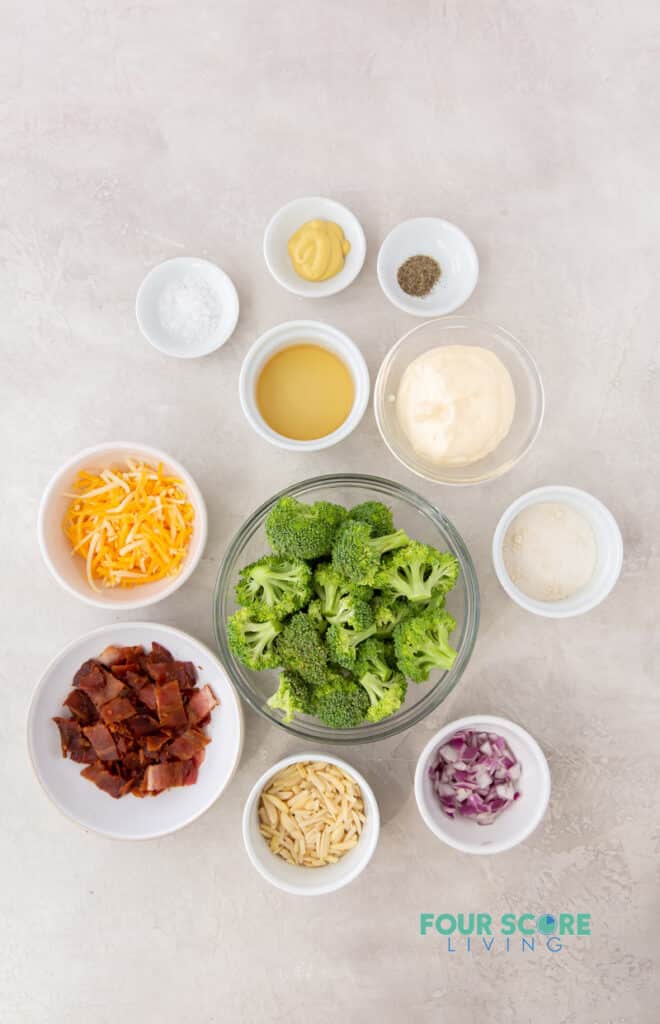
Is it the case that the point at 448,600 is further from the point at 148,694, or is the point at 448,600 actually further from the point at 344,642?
the point at 148,694

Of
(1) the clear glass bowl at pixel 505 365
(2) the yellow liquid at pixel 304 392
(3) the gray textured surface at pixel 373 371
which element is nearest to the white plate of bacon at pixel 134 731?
(3) the gray textured surface at pixel 373 371

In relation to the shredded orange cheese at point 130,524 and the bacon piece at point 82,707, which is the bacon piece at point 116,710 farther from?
the shredded orange cheese at point 130,524

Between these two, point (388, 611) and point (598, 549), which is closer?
point (388, 611)

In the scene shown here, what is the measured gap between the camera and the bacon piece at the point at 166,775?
7.76 feet

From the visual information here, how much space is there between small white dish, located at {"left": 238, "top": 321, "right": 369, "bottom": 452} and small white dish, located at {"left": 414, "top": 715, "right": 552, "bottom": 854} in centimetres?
102

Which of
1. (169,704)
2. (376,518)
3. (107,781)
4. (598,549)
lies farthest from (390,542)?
(107,781)

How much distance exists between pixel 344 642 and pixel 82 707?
94 cm

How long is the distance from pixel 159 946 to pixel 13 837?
0.66 m

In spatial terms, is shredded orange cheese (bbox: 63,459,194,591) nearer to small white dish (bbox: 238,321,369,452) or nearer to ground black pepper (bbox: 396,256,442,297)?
small white dish (bbox: 238,321,369,452)

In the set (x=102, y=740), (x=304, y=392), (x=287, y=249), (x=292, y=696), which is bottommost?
(x=102, y=740)

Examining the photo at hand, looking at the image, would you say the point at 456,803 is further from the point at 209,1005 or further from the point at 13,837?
the point at 13,837

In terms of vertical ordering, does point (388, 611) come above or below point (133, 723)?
above

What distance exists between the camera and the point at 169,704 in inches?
93.0

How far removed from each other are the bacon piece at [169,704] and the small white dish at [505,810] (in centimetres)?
79
